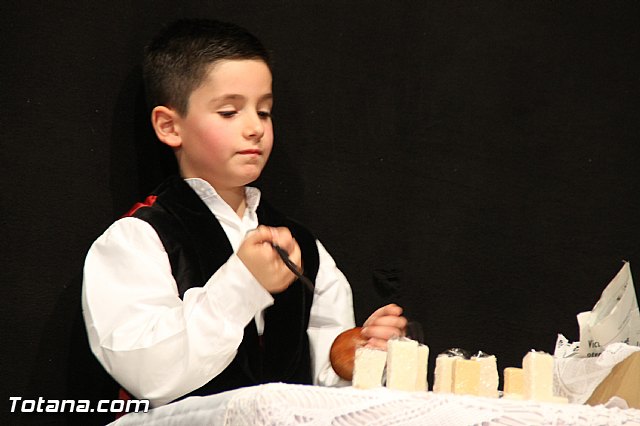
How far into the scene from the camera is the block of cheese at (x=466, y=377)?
1.03 m

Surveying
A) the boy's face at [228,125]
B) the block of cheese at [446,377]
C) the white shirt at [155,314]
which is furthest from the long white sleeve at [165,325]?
the block of cheese at [446,377]

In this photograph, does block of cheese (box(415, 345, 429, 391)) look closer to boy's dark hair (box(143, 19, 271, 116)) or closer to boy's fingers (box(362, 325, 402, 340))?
boy's fingers (box(362, 325, 402, 340))

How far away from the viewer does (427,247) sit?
185cm

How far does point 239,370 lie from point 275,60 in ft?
2.02

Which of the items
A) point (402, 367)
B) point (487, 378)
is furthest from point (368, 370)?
point (487, 378)

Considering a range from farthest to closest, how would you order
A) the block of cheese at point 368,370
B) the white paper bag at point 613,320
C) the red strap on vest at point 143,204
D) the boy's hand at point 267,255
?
the red strap on vest at point 143,204
the white paper bag at point 613,320
the boy's hand at point 267,255
the block of cheese at point 368,370

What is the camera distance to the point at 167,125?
160cm

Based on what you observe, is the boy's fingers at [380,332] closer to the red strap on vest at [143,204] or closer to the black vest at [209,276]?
the black vest at [209,276]

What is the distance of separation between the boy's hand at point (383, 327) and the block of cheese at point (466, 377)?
27 cm

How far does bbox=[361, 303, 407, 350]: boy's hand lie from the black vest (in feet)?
0.71

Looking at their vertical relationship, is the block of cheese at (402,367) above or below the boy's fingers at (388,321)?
above

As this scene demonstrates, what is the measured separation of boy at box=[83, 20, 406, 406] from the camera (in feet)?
4.33

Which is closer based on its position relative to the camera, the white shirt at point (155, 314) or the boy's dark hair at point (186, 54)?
the white shirt at point (155, 314)

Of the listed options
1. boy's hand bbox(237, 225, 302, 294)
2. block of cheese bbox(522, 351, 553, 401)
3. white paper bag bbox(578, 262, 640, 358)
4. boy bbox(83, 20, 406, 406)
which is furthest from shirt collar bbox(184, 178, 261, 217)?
block of cheese bbox(522, 351, 553, 401)
